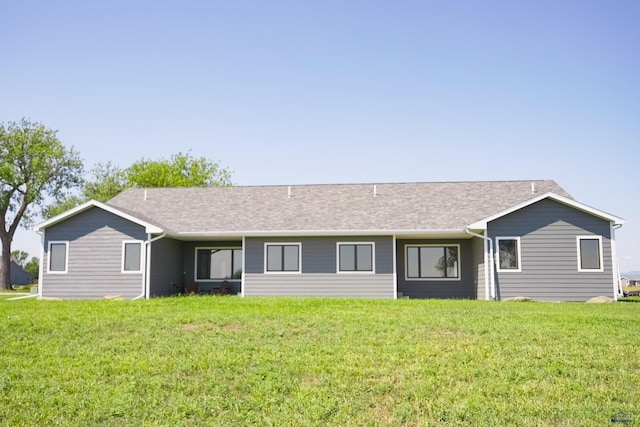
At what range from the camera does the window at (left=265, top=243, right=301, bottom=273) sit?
20.8 m

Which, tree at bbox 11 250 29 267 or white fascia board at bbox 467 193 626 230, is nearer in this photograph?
white fascia board at bbox 467 193 626 230

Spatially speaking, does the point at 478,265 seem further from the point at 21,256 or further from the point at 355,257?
the point at 21,256

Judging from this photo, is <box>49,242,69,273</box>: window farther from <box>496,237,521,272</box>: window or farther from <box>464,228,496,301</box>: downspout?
<box>496,237,521,272</box>: window

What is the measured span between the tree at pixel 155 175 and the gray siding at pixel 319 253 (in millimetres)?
32121

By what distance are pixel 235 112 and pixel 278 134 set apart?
85.3 inches

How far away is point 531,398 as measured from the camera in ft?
21.5

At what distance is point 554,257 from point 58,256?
17375 mm

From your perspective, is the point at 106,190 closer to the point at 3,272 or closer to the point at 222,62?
the point at 3,272

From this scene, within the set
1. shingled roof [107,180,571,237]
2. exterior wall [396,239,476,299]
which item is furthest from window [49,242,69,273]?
exterior wall [396,239,476,299]

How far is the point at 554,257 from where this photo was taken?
742 inches

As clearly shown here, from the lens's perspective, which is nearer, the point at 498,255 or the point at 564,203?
the point at 564,203

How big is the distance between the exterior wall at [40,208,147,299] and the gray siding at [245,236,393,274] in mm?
4019

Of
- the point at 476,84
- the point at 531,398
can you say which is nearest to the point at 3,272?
the point at 476,84

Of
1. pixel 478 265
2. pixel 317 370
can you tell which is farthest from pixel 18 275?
pixel 317 370
